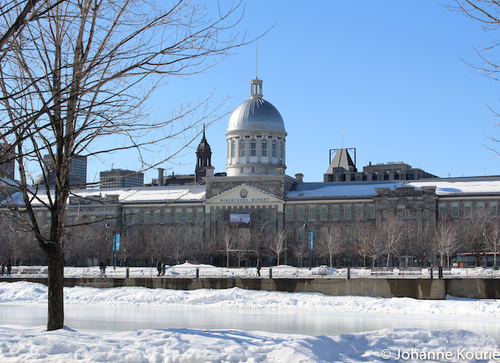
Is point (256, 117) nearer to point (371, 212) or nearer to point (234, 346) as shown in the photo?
point (371, 212)

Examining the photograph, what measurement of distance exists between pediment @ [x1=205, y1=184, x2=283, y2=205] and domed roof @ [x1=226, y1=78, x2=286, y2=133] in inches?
407

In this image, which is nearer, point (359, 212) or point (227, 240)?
point (227, 240)

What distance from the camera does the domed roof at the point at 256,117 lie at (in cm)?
8602

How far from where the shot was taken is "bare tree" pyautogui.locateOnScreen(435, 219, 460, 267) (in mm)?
62281

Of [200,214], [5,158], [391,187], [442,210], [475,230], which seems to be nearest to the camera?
[5,158]

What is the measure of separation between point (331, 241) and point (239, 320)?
48118 millimetres

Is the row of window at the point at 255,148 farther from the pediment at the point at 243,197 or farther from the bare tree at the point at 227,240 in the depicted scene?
the bare tree at the point at 227,240

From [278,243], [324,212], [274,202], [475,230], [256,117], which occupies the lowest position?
[278,243]

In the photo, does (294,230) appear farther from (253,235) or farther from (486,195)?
(486,195)

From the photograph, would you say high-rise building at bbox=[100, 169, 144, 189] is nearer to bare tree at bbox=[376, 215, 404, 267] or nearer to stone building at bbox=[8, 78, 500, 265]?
stone building at bbox=[8, 78, 500, 265]

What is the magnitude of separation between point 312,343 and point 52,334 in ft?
17.8

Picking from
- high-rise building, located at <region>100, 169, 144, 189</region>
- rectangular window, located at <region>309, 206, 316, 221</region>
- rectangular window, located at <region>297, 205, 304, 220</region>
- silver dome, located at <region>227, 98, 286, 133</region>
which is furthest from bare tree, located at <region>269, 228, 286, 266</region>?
high-rise building, located at <region>100, 169, 144, 189</region>

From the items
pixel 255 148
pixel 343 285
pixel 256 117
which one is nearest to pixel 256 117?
pixel 256 117

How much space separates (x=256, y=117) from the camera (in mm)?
86375
